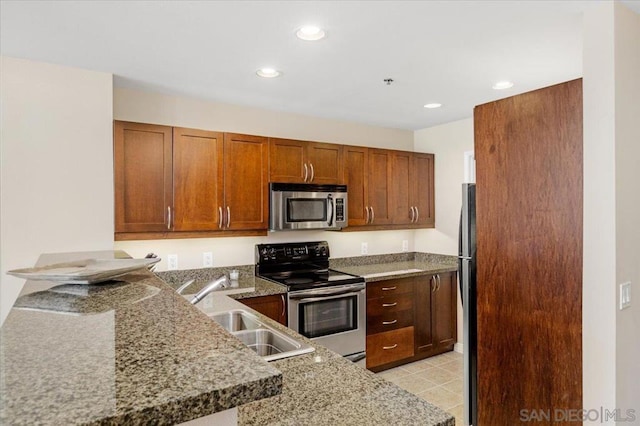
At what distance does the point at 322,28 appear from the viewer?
212 centimetres

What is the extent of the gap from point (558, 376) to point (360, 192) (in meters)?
2.41

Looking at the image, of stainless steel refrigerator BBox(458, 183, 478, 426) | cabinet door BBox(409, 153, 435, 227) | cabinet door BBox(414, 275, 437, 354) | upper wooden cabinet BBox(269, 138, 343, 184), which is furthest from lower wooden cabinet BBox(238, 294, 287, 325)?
cabinet door BBox(409, 153, 435, 227)

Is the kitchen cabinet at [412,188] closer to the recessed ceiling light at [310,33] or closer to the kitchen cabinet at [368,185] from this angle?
the kitchen cabinet at [368,185]

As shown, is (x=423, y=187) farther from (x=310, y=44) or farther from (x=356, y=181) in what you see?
(x=310, y=44)

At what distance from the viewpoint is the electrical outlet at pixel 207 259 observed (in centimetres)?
350

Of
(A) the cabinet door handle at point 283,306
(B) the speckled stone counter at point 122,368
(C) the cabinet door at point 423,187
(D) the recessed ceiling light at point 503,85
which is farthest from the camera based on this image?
(C) the cabinet door at point 423,187

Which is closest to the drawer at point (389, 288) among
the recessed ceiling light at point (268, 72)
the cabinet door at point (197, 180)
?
the cabinet door at point (197, 180)

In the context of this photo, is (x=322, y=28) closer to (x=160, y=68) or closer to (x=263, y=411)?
(x=160, y=68)

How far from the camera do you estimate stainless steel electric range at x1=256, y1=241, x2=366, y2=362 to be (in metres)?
3.26

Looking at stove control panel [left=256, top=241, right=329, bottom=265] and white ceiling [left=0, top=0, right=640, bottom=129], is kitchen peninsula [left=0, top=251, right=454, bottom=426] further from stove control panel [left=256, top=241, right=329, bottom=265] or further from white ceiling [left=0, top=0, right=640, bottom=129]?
stove control panel [left=256, top=241, right=329, bottom=265]

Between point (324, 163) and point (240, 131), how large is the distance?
32.9 inches

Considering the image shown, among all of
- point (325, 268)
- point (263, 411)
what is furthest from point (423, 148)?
point (263, 411)
